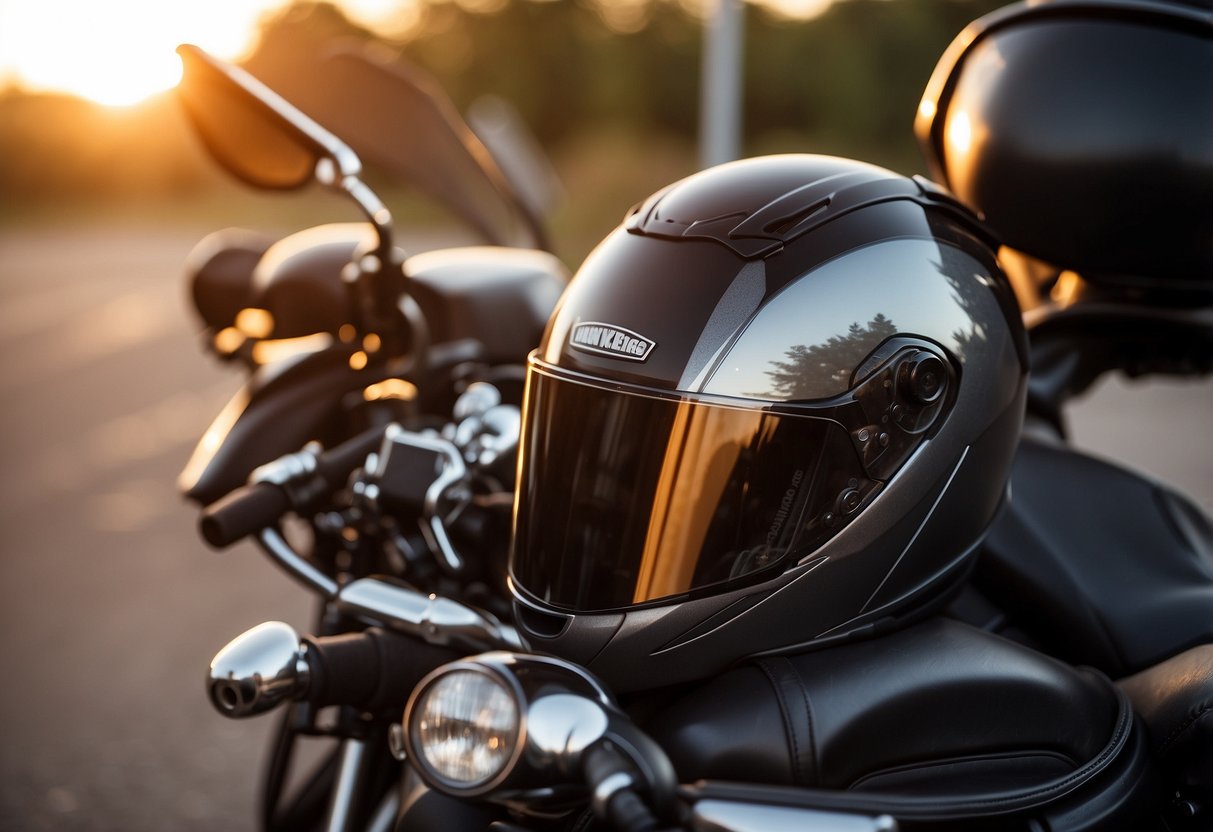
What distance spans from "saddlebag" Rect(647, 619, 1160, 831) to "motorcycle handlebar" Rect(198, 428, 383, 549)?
21.2 inches

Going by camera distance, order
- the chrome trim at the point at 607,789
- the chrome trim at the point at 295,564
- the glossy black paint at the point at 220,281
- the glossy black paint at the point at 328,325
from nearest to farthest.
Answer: the chrome trim at the point at 607,789
the chrome trim at the point at 295,564
the glossy black paint at the point at 328,325
the glossy black paint at the point at 220,281

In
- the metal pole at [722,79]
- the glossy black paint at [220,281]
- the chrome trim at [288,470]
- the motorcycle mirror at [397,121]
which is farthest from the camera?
the metal pole at [722,79]

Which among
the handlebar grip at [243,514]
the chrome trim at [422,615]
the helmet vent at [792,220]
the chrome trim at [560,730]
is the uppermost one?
the helmet vent at [792,220]

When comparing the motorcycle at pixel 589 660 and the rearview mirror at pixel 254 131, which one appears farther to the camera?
the rearview mirror at pixel 254 131

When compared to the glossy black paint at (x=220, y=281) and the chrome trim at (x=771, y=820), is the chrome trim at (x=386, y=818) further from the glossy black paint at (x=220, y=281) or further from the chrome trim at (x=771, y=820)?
the glossy black paint at (x=220, y=281)

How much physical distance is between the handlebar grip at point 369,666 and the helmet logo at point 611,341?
14.2 inches

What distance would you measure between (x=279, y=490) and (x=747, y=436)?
24.0 inches

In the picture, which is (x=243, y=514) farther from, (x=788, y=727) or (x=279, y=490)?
(x=788, y=727)

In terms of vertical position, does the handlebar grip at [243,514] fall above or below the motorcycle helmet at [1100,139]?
below

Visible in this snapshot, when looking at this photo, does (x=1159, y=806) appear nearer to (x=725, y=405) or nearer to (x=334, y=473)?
(x=725, y=405)

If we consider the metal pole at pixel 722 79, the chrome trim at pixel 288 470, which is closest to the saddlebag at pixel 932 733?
the chrome trim at pixel 288 470

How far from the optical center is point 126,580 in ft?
16.3

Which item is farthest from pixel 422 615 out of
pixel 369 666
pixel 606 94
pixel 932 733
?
pixel 606 94

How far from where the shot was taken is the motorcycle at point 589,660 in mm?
971
